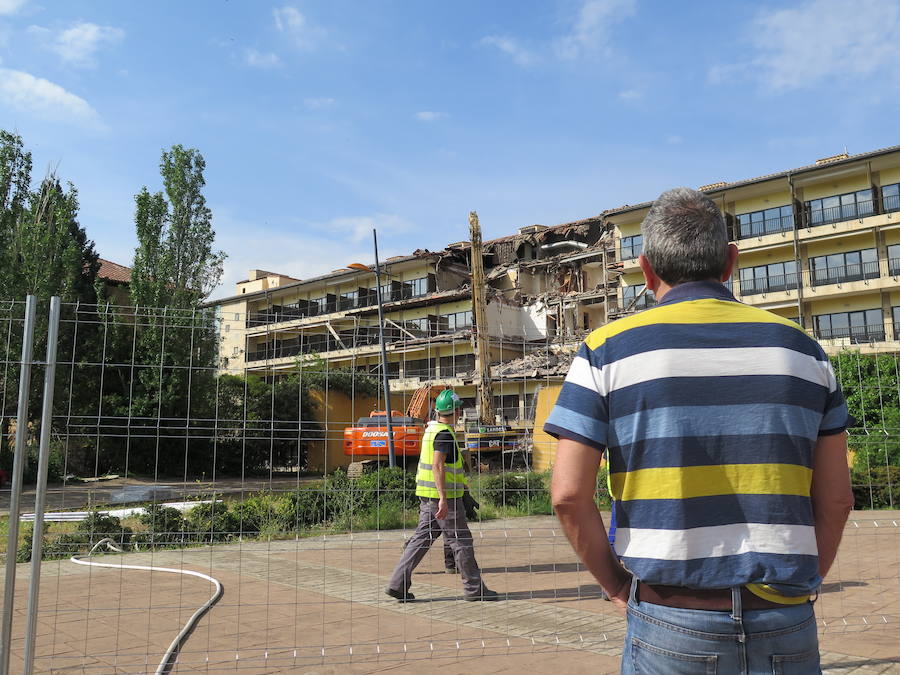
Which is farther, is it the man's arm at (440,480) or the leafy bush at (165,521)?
the leafy bush at (165,521)

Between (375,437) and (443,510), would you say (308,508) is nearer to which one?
(375,437)

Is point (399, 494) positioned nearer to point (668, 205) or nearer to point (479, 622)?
point (479, 622)

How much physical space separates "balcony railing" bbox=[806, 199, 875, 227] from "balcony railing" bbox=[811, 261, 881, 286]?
239 centimetres

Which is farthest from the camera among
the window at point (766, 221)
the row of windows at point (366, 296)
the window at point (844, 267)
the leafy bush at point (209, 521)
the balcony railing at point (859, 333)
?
the row of windows at point (366, 296)

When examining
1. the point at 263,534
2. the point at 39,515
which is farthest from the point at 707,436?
the point at 263,534

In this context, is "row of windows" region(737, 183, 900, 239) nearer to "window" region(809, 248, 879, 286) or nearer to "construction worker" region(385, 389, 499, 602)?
"window" region(809, 248, 879, 286)

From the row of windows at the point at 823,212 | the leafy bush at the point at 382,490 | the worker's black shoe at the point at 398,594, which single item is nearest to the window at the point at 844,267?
the row of windows at the point at 823,212

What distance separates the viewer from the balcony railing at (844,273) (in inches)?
1483

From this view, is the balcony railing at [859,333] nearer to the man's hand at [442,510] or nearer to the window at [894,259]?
the window at [894,259]

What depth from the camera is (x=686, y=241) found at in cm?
210

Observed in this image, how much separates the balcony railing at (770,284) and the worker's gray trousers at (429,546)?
Answer: 37047mm

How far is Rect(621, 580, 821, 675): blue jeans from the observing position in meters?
1.81

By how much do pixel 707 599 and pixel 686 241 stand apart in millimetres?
947

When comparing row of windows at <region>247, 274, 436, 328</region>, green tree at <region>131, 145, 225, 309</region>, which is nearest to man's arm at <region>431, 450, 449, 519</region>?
green tree at <region>131, 145, 225, 309</region>
